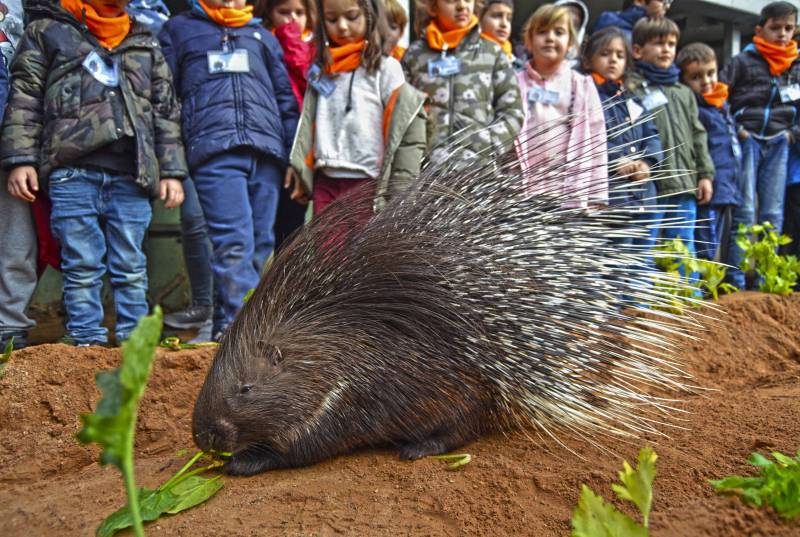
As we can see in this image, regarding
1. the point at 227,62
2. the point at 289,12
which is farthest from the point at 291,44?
the point at 227,62

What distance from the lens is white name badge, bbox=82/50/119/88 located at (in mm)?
2664

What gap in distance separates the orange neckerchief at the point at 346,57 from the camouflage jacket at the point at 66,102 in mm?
862

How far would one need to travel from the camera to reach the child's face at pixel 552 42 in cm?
332

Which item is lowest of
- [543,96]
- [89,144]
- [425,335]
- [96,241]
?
[425,335]

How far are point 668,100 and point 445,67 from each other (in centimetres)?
167

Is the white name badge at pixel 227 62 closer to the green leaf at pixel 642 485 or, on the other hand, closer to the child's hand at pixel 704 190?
the green leaf at pixel 642 485

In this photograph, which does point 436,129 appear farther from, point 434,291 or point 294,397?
point 294,397

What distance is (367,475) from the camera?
1660 millimetres

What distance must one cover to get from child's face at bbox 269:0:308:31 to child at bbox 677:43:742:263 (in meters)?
2.66

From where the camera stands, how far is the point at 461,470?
5.39 feet

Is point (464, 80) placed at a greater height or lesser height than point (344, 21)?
lesser

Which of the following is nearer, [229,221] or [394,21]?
[229,221]

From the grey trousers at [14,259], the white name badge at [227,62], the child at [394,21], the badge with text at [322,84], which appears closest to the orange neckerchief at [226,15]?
the white name badge at [227,62]

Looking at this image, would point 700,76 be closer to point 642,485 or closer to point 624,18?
point 624,18
